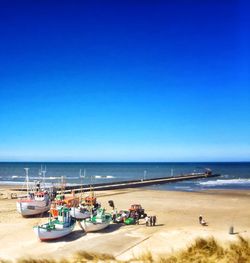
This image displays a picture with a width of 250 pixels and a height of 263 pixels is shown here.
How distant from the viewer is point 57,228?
1011 inches

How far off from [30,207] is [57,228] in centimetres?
954

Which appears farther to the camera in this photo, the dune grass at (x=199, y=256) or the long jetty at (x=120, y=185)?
the long jetty at (x=120, y=185)

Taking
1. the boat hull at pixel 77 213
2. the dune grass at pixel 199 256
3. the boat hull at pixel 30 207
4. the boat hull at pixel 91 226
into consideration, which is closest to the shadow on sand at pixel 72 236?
the boat hull at pixel 91 226

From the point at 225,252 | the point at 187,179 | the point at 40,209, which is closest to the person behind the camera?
the point at 225,252

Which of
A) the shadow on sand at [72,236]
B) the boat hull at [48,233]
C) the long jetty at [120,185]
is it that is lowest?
the shadow on sand at [72,236]

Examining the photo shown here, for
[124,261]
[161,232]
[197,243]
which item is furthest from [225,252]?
[161,232]

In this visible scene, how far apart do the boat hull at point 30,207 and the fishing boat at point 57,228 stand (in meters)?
7.53

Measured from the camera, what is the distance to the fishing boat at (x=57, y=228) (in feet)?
80.7

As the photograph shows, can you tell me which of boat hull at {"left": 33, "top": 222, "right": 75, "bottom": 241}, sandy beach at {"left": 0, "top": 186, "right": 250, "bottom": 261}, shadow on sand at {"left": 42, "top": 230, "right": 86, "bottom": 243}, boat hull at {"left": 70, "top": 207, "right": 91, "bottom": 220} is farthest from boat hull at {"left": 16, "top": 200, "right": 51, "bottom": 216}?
boat hull at {"left": 33, "top": 222, "right": 75, "bottom": 241}

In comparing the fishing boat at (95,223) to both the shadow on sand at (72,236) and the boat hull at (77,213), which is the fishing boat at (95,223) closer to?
the shadow on sand at (72,236)

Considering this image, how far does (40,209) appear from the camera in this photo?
35.2 m

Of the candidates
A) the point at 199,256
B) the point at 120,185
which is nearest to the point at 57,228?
the point at 199,256

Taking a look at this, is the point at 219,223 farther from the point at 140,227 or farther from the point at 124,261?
the point at 124,261

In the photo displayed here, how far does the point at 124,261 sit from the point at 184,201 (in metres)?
29.4
